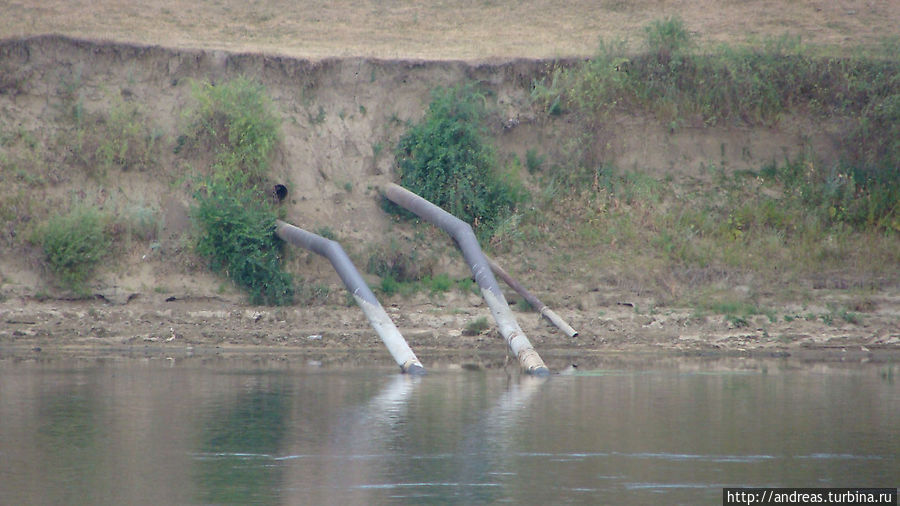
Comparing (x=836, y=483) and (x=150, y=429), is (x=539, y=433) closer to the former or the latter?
(x=836, y=483)

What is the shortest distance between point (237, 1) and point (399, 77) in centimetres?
756

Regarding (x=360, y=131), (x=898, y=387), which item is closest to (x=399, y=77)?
(x=360, y=131)

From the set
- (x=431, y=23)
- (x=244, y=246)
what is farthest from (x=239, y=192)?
(x=431, y=23)

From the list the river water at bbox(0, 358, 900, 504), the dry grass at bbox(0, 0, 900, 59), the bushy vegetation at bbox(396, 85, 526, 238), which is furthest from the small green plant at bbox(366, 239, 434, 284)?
the dry grass at bbox(0, 0, 900, 59)

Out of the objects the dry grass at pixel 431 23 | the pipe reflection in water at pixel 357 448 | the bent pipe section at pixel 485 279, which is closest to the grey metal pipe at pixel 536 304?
the bent pipe section at pixel 485 279

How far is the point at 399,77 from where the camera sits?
24625mm

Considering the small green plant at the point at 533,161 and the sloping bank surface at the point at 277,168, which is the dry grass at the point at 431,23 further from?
the small green plant at the point at 533,161

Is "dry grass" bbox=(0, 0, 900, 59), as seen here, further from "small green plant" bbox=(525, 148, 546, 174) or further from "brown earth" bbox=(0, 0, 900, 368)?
"small green plant" bbox=(525, 148, 546, 174)

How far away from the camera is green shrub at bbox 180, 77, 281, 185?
22328 mm

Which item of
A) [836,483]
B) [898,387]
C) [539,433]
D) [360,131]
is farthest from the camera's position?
[360,131]

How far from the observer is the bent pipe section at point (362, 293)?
16.8 metres

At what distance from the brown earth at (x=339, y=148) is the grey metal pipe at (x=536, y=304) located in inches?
10.0

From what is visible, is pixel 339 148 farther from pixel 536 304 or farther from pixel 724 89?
pixel 724 89

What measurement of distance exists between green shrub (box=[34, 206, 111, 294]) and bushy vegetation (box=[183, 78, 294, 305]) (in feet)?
6.33
